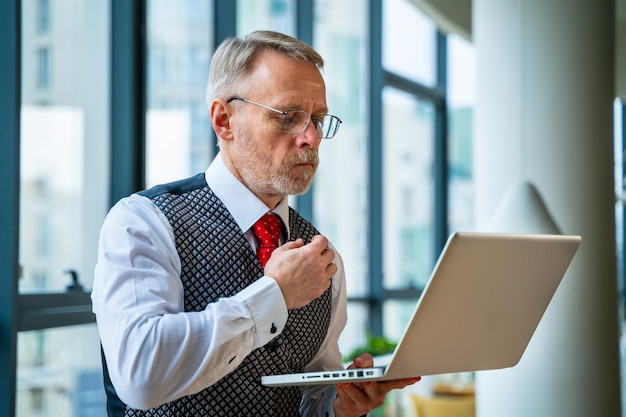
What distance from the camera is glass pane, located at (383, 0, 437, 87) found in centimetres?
700

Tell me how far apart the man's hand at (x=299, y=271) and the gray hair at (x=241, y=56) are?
1.45ft

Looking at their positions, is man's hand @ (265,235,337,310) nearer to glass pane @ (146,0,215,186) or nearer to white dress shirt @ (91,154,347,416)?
white dress shirt @ (91,154,347,416)

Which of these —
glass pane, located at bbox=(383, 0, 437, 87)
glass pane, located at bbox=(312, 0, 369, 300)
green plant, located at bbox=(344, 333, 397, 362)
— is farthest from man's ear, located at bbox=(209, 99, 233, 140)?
glass pane, located at bbox=(383, 0, 437, 87)

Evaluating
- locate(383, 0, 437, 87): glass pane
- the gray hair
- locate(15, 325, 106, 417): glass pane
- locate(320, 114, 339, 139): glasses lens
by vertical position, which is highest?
locate(383, 0, 437, 87): glass pane

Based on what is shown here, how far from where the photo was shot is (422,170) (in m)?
8.10

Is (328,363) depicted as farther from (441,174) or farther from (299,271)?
(441,174)

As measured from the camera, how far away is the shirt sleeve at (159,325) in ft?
4.66

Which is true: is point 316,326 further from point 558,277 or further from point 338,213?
point 338,213

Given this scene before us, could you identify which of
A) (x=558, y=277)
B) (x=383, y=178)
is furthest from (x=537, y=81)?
(x=383, y=178)

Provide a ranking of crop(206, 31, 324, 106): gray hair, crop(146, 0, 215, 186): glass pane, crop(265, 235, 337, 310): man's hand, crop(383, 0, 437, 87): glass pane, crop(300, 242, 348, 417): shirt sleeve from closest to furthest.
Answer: crop(265, 235, 337, 310): man's hand → crop(206, 31, 324, 106): gray hair → crop(300, 242, 348, 417): shirt sleeve → crop(146, 0, 215, 186): glass pane → crop(383, 0, 437, 87): glass pane

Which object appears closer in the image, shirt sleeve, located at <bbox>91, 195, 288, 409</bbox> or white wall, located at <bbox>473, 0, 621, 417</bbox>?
shirt sleeve, located at <bbox>91, 195, 288, 409</bbox>

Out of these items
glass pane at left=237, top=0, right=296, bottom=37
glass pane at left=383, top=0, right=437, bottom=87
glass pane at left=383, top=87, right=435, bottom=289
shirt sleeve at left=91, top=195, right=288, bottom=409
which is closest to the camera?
shirt sleeve at left=91, top=195, right=288, bottom=409

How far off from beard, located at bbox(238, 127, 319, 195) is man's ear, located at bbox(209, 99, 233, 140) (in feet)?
0.18

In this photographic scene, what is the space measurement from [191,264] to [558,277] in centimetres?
78
